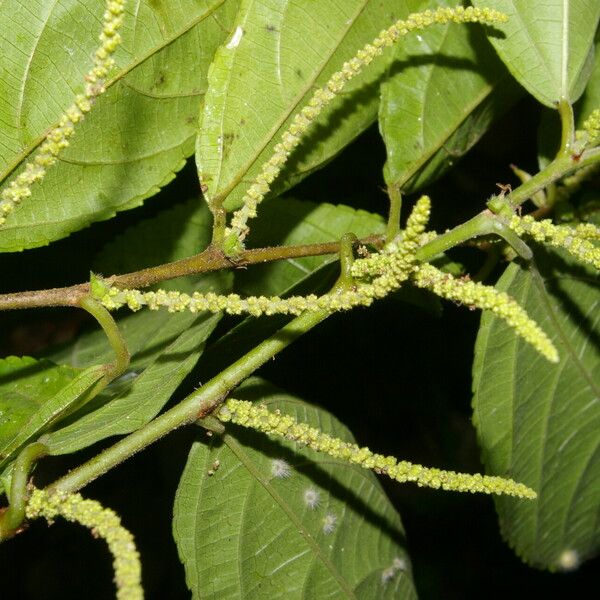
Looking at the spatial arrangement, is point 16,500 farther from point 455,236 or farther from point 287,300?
point 455,236

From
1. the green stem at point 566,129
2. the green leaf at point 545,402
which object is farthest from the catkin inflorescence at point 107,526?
the green stem at point 566,129

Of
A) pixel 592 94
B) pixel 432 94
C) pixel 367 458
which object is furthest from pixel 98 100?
pixel 592 94

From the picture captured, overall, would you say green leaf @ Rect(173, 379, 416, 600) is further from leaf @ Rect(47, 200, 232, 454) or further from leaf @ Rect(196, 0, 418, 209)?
leaf @ Rect(196, 0, 418, 209)

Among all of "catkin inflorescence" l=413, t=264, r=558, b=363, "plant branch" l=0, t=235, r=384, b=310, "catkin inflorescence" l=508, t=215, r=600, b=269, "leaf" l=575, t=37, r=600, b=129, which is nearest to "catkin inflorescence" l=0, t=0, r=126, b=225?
"plant branch" l=0, t=235, r=384, b=310

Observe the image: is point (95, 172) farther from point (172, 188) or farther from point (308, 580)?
point (308, 580)

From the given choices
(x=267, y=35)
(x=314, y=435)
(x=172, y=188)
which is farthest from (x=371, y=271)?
(x=172, y=188)

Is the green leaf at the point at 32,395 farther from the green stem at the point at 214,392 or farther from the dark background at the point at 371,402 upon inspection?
the dark background at the point at 371,402
